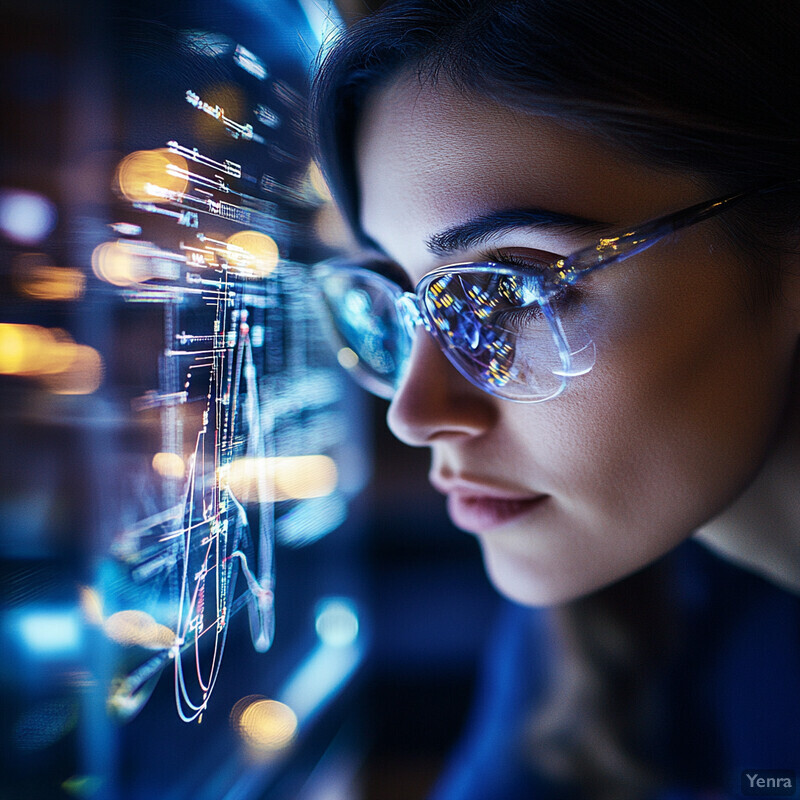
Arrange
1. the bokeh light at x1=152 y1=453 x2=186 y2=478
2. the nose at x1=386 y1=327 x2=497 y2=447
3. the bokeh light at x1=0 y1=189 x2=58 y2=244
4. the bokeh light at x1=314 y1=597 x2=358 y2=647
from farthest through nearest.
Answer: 1. the bokeh light at x1=314 y1=597 x2=358 y2=647
2. the nose at x1=386 y1=327 x2=497 y2=447
3. the bokeh light at x1=152 y1=453 x2=186 y2=478
4. the bokeh light at x1=0 y1=189 x2=58 y2=244

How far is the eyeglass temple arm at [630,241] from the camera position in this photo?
1.40ft

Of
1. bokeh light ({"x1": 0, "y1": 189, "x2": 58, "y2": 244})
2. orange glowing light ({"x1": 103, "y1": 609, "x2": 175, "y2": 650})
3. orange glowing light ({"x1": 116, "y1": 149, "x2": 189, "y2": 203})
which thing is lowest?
orange glowing light ({"x1": 103, "y1": 609, "x2": 175, "y2": 650})

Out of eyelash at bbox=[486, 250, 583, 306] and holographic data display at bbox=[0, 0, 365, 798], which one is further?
eyelash at bbox=[486, 250, 583, 306]

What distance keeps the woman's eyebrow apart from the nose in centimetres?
11

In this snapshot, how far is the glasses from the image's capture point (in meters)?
0.43

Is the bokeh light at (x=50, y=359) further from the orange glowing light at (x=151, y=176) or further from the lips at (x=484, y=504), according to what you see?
the lips at (x=484, y=504)

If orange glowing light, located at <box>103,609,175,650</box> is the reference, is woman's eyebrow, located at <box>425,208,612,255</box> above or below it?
above

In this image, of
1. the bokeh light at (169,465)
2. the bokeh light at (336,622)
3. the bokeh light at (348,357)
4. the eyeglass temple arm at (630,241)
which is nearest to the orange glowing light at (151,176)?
the bokeh light at (169,465)

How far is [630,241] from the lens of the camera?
0.42 m

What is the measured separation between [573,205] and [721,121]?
126 mm

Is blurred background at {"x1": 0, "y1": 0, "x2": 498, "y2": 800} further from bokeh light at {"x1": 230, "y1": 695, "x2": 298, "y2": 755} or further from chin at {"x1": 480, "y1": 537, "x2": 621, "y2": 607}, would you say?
chin at {"x1": 480, "y1": 537, "x2": 621, "y2": 607}

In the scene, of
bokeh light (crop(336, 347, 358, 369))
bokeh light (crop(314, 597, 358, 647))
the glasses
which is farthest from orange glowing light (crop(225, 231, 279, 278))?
bokeh light (crop(314, 597, 358, 647))

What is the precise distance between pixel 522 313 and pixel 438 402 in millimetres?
123

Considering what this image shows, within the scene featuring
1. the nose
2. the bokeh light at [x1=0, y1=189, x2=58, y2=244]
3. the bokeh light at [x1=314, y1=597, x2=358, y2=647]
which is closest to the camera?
the bokeh light at [x1=0, y1=189, x2=58, y2=244]
